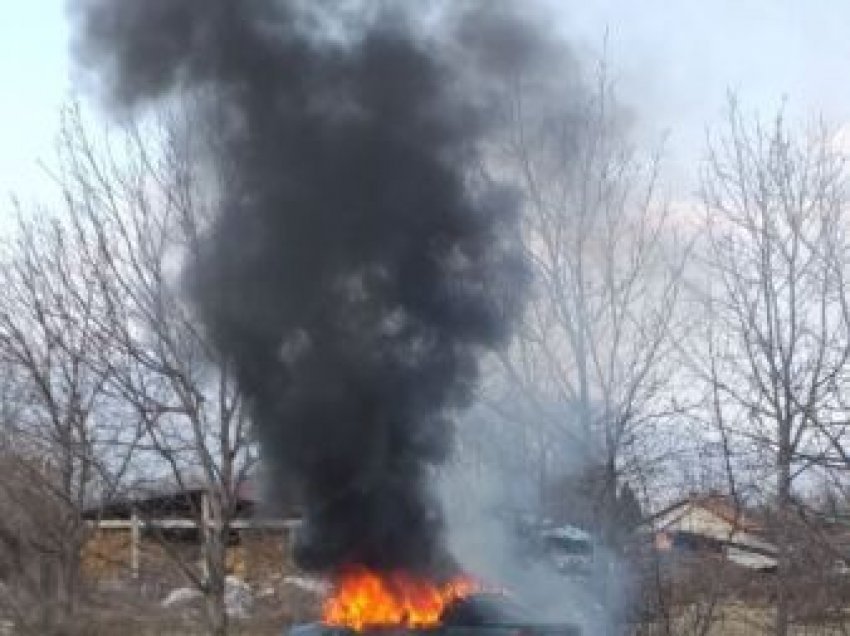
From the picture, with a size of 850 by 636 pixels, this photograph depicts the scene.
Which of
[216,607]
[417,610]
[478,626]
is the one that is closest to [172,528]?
[216,607]

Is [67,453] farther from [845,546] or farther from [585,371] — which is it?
[845,546]

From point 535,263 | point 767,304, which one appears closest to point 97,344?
point 535,263

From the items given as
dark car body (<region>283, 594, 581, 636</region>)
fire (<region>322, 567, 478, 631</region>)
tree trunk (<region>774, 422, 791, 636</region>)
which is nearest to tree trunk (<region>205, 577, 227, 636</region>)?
fire (<region>322, 567, 478, 631</region>)

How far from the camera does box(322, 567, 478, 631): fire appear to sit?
11969mm

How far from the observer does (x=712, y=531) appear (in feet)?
52.6

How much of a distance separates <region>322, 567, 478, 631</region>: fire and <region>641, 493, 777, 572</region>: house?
178 inches

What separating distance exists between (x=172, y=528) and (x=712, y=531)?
7.01m

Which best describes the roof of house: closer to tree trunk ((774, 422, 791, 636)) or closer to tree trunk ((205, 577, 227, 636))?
tree trunk ((774, 422, 791, 636))

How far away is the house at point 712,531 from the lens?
1561 centimetres

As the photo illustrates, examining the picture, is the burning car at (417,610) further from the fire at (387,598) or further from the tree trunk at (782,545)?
the tree trunk at (782,545)

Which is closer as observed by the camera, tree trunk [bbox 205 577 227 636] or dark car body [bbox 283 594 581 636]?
dark car body [bbox 283 594 581 636]

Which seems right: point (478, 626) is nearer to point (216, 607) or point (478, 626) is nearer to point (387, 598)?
point (387, 598)

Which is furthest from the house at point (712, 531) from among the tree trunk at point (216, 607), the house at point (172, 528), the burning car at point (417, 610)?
the tree trunk at point (216, 607)

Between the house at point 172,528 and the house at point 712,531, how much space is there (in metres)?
4.48
